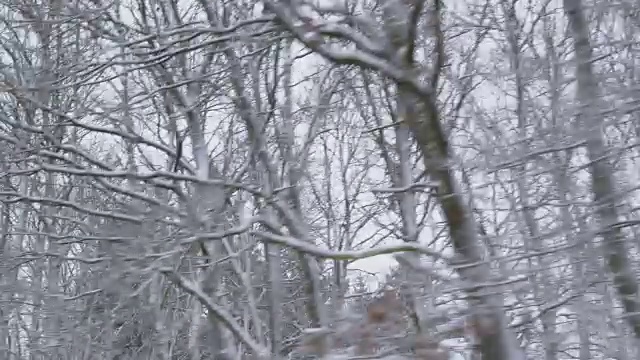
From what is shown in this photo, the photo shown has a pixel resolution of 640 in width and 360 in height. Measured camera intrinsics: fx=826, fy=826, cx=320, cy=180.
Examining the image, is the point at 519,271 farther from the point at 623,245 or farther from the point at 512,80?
the point at 512,80

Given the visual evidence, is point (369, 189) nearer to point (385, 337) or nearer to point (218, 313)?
point (218, 313)

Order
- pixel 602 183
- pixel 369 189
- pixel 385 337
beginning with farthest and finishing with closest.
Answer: pixel 369 189 < pixel 602 183 < pixel 385 337

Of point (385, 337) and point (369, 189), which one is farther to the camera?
point (369, 189)

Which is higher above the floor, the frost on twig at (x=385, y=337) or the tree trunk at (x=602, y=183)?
the tree trunk at (x=602, y=183)

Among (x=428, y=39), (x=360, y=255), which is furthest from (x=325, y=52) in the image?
(x=360, y=255)

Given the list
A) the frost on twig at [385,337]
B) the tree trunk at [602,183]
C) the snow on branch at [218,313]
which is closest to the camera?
the frost on twig at [385,337]

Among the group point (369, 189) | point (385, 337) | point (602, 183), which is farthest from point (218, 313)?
point (385, 337)

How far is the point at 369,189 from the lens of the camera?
7.36m

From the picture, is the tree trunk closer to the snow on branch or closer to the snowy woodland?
the snowy woodland

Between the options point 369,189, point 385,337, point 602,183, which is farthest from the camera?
point 369,189

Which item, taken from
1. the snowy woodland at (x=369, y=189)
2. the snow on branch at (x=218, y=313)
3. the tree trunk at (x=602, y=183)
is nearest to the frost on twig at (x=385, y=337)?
the snowy woodland at (x=369, y=189)

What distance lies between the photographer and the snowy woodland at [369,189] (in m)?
4.14

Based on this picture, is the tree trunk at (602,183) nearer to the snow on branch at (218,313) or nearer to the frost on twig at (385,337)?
the frost on twig at (385,337)

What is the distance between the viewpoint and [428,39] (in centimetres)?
523
